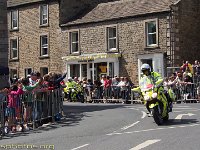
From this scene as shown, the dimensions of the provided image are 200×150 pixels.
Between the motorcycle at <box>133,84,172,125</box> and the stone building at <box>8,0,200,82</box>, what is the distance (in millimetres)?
18520

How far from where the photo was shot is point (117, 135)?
12.6 meters

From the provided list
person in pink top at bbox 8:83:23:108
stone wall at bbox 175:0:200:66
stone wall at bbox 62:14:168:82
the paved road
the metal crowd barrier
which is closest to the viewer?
the paved road

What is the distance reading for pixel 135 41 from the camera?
35188 millimetres

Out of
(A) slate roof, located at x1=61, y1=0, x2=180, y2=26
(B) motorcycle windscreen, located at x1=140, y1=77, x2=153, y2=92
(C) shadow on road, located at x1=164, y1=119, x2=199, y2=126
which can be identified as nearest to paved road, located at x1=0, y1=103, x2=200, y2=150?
(C) shadow on road, located at x1=164, y1=119, x2=199, y2=126

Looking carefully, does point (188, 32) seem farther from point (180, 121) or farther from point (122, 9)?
point (180, 121)

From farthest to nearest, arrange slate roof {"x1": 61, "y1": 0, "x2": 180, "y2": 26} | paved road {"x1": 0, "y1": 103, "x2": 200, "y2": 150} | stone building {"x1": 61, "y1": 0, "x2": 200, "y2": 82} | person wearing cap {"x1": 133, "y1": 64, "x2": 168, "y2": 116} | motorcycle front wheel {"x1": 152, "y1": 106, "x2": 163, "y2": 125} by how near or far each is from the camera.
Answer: slate roof {"x1": 61, "y1": 0, "x2": 180, "y2": 26}, stone building {"x1": 61, "y1": 0, "x2": 200, "y2": 82}, person wearing cap {"x1": 133, "y1": 64, "x2": 168, "y2": 116}, motorcycle front wheel {"x1": 152, "y1": 106, "x2": 163, "y2": 125}, paved road {"x1": 0, "y1": 103, "x2": 200, "y2": 150}

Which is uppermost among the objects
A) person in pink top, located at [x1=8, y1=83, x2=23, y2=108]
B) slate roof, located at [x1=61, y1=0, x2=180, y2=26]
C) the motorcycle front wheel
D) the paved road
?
slate roof, located at [x1=61, y1=0, x2=180, y2=26]

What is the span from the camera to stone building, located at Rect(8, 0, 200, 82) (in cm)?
3372

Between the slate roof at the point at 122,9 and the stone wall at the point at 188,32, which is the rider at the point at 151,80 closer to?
the stone wall at the point at 188,32

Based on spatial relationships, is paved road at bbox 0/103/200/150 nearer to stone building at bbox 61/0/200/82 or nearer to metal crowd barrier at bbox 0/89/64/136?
metal crowd barrier at bbox 0/89/64/136

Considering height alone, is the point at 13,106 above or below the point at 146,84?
below

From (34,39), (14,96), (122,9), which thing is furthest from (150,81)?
(34,39)

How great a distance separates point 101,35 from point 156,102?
23.8 m

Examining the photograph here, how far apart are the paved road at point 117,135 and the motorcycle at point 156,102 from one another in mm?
317
